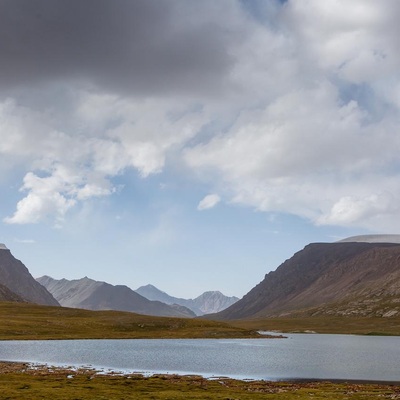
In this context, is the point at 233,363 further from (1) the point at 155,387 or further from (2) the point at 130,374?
(1) the point at 155,387

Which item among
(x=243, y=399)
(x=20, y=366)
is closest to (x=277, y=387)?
(x=243, y=399)

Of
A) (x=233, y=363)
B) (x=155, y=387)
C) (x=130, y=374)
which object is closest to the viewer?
(x=155, y=387)

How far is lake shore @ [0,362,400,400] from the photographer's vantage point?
55.7 meters

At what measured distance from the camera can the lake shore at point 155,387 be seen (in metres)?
55.7

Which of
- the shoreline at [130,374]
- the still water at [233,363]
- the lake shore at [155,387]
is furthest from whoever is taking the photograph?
the still water at [233,363]

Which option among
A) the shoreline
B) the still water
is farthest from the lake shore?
the still water

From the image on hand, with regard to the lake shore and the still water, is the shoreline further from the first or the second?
the still water

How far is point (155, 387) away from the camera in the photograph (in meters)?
64.0

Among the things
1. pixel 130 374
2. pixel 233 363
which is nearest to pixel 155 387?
pixel 130 374

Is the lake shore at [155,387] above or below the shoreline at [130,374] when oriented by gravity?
above

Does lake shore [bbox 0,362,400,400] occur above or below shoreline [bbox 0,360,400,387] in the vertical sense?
above

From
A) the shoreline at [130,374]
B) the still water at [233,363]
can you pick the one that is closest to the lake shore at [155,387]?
the shoreline at [130,374]

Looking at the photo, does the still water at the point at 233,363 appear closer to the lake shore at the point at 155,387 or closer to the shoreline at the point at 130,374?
the shoreline at the point at 130,374

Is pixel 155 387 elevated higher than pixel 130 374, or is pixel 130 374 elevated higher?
pixel 155 387
